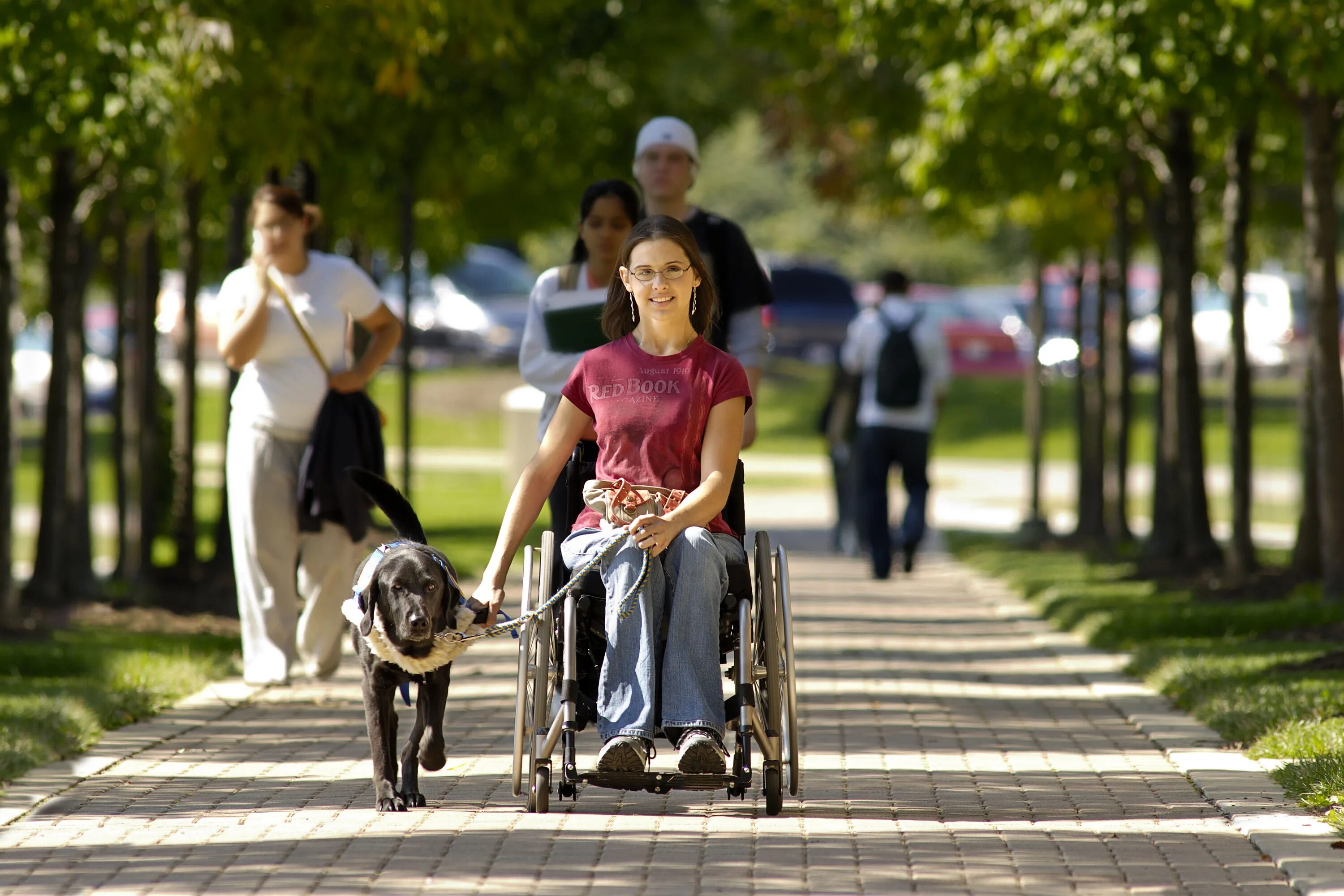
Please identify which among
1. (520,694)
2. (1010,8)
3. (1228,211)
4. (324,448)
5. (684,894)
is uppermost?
(1010,8)

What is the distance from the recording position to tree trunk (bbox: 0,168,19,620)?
9.79m

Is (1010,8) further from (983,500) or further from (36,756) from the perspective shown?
(983,500)

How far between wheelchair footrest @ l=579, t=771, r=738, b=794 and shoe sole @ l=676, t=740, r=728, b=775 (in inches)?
0.6

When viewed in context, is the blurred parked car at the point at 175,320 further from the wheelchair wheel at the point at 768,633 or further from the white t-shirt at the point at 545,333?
the wheelchair wheel at the point at 768,633

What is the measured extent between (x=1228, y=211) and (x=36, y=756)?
29.1 ft

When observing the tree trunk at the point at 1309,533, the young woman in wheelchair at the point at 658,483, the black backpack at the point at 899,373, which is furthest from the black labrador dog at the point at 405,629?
the black backpack at the point at 899,373

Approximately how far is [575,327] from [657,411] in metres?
1.44

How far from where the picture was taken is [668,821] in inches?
219

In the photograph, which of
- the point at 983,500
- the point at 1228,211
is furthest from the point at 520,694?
the point at 983,500

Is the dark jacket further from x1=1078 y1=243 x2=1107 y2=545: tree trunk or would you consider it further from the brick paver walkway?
x1=1078 y1=243 x2=1107 y2=545: tree trunk

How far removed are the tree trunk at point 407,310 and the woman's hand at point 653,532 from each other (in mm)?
9592

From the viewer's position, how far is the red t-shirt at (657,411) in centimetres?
565

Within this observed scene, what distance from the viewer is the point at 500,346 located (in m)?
33.9

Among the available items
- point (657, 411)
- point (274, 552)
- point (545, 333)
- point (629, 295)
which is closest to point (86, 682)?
point (274, 552)
